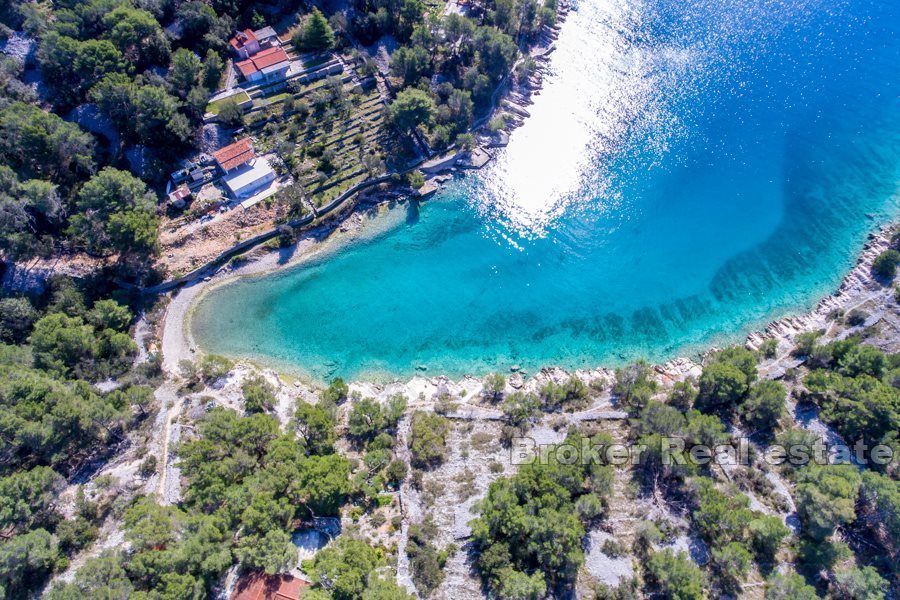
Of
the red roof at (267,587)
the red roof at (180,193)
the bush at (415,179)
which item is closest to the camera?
the red roof at (267,587)

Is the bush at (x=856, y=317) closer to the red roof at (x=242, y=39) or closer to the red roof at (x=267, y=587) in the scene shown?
the red roof at (x=267, y=587)

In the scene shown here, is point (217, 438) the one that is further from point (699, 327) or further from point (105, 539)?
point (699, 327)

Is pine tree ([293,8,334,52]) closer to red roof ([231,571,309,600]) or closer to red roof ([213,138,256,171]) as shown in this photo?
red roof ([213,138,256,171])

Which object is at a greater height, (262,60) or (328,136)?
(262,60)

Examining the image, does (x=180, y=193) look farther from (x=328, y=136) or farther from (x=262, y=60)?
(x=262, y=60)

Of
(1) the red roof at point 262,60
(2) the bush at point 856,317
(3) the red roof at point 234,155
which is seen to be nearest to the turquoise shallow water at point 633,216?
(2) the bush at point 856,317

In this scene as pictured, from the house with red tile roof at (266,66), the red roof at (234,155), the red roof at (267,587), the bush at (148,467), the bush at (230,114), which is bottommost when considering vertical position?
the red roof at (267,587)

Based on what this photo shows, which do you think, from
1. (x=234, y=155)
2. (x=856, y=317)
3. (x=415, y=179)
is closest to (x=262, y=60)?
(x=234, y=155)
